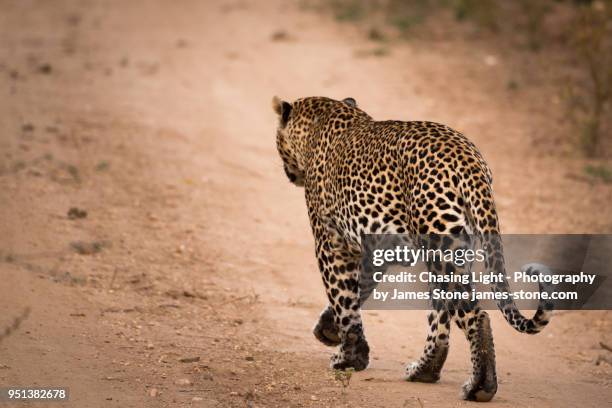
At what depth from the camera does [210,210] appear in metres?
11.1

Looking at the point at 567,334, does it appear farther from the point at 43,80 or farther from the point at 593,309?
the point at 43,80

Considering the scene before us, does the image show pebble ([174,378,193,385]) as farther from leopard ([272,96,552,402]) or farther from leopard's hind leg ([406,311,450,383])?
leopard's hind leg ([406,311,450,383])

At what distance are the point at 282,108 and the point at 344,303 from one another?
6.12 feet

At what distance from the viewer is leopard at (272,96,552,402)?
20.9 feet

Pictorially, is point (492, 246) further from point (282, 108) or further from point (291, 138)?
point (282, 108)

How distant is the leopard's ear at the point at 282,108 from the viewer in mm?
8406

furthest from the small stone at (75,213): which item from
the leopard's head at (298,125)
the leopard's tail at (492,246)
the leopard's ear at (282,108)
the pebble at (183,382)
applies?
the leopard's tail at (492,246)

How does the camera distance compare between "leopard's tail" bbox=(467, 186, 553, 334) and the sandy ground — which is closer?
"leopard's tail" bbox=(467, 186, 553, 334)

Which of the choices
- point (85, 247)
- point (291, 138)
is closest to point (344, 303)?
point (291, 138)

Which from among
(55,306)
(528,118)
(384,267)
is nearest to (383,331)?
(384,267)

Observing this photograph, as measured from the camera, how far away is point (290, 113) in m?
8.46

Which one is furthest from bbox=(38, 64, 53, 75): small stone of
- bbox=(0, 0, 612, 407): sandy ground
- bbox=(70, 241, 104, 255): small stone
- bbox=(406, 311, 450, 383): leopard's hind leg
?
bbox=(406, 311, 450, 383): leopard's hind leg

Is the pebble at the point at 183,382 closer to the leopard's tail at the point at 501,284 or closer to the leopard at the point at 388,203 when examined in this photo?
the leopard at the point at 388,203

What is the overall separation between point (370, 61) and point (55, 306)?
436 inches
